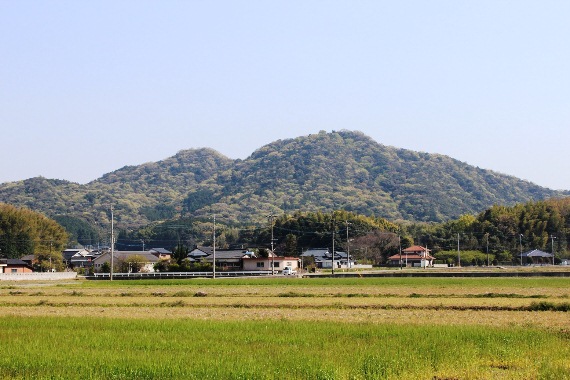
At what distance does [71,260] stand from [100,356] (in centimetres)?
12009

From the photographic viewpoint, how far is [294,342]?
54.4 feet

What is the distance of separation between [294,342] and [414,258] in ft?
313

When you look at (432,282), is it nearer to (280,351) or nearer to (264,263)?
(280,351)

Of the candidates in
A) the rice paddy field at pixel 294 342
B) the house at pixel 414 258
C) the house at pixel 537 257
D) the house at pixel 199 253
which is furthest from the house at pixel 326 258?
the rice paddy field at pixel 294 342

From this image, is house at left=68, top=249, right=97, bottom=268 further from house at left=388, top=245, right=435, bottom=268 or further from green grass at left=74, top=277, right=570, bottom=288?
green grass at left=74, top=277, right=570, bottom=288

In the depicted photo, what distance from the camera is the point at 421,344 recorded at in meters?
15.9

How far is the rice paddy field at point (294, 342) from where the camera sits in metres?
12.8

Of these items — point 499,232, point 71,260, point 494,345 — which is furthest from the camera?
point 71,260

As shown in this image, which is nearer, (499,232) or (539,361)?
(539,361)

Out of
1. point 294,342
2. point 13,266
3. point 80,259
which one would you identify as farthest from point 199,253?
point 294,342

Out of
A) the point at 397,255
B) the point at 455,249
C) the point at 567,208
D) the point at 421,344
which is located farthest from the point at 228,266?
the point at 421,344

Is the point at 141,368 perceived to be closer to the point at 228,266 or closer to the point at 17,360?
the point at 17,360

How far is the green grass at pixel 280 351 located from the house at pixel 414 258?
89.6 m

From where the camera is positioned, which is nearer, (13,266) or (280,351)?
(280,351)
